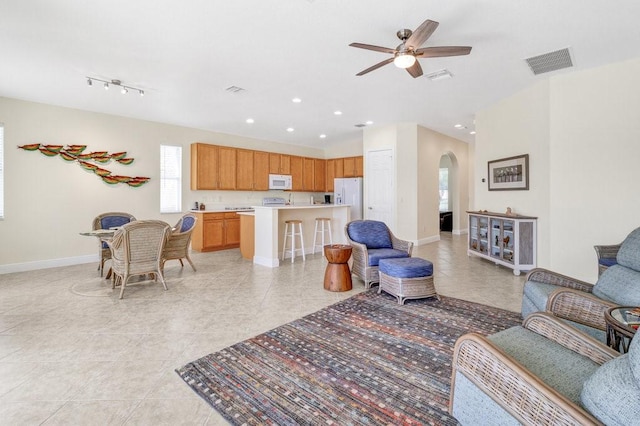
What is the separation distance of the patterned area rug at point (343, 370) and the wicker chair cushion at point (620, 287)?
2.51ft

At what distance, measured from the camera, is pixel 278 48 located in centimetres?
336

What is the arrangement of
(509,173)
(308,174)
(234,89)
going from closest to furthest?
(234,89) → (509,173) → (308,174)

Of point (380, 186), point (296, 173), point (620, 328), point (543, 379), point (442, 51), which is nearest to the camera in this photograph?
point (543, 379)

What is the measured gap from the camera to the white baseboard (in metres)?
4.82

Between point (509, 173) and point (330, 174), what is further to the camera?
point (330, 174)

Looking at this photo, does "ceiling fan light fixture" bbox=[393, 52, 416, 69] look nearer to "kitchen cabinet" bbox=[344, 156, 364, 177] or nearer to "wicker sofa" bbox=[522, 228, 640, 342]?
"wicker sofa" bbox=[522, 228, 640, 342]

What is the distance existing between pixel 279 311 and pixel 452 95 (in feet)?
14.3

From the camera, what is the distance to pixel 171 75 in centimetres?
403

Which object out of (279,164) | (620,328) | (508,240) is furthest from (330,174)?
(620,328)

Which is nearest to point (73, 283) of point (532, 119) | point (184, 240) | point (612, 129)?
point (184, 240)

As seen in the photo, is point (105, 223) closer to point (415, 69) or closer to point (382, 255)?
point (382, 255)

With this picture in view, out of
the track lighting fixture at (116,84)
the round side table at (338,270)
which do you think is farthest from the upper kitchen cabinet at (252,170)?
the round side table at (338,270)

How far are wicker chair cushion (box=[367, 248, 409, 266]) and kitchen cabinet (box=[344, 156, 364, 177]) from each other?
4785 millimetres

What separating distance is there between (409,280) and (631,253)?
177 cm
